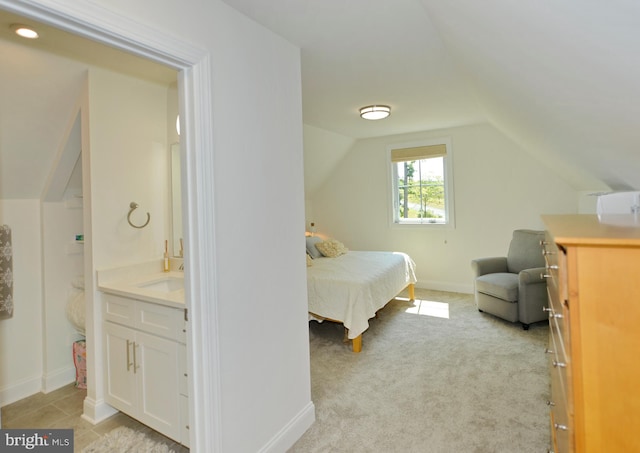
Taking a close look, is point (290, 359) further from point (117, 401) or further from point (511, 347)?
point (511, 347)

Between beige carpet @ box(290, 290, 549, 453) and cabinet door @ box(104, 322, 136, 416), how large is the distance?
106 cm

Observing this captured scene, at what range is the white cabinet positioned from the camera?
70.8 inches

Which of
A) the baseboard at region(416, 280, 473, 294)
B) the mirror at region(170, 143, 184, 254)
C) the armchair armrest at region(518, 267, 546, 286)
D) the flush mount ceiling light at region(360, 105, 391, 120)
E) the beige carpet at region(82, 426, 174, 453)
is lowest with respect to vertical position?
the beige carpet at region(82, 426, 174, 453)

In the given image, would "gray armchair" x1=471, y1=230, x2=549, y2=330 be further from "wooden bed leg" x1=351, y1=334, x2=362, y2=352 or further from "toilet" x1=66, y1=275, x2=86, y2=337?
"toilet" x1=66, y1=275, x2=86, y2=337

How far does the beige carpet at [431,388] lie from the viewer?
75.5 inches

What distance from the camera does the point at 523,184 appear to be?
175 inches

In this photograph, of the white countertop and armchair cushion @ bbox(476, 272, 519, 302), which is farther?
armchair cushion @ bbox(476, 272, 519, 302)

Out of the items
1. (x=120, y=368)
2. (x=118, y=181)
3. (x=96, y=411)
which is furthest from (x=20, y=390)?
(x=118, y=181)

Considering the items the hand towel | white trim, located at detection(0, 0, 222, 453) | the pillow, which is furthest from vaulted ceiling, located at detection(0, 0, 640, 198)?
the pillow

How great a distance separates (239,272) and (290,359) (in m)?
0.67

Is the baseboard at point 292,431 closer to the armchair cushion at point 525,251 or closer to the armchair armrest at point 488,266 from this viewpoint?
the armchair armrest at point 488,266

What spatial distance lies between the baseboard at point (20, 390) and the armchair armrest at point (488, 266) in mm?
4340

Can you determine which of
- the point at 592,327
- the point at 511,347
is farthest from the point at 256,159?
the point at 511,347

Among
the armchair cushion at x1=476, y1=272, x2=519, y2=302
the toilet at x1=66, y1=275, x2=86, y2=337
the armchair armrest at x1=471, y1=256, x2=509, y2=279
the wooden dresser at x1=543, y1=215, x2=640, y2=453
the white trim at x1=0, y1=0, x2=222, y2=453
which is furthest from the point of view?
the armchair armrest at x1=471, y1=256, x2=509, y2=279
